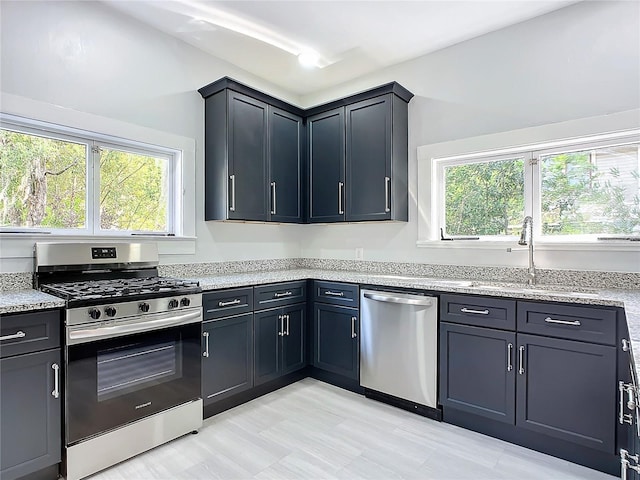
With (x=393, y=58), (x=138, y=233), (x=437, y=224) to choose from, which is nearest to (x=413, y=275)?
(x=437, y=224)

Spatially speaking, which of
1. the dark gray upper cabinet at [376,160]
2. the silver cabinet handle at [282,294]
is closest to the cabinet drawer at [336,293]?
the silver cabinet handle at [282,294]

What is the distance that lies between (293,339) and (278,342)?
169 millimetres

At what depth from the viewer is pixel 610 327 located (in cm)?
199

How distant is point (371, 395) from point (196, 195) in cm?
223

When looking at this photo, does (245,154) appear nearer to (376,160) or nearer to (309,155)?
(309,155)

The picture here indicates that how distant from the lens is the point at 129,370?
6.97 feet

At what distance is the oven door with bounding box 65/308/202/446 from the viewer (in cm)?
192

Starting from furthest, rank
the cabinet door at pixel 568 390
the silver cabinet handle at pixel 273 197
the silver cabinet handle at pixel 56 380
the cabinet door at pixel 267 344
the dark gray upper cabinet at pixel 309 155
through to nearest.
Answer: the silver cabinet handle at pixel 273 197, the dark gray upper cabinet at pixel 309 155, the cabinet door at pixel 267 344, the cabinet door at pixel 568 390, the silver cabinet handle at pixel 56 380

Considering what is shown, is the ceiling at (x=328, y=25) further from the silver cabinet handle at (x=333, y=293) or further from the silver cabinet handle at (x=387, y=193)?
the silver cabinet handle at (x=333, y=293)

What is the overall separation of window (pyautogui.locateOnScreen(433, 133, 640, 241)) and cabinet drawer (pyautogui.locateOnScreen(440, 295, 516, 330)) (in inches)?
31.9

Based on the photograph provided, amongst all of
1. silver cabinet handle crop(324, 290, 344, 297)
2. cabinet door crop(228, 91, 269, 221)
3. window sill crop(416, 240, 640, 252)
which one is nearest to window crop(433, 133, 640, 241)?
window sill crop(416, 240, 640, 252)

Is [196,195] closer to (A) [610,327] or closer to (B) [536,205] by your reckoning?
(B) [536,205]

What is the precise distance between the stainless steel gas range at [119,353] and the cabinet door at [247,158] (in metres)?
0.96

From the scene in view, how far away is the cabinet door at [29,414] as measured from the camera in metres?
1.73
